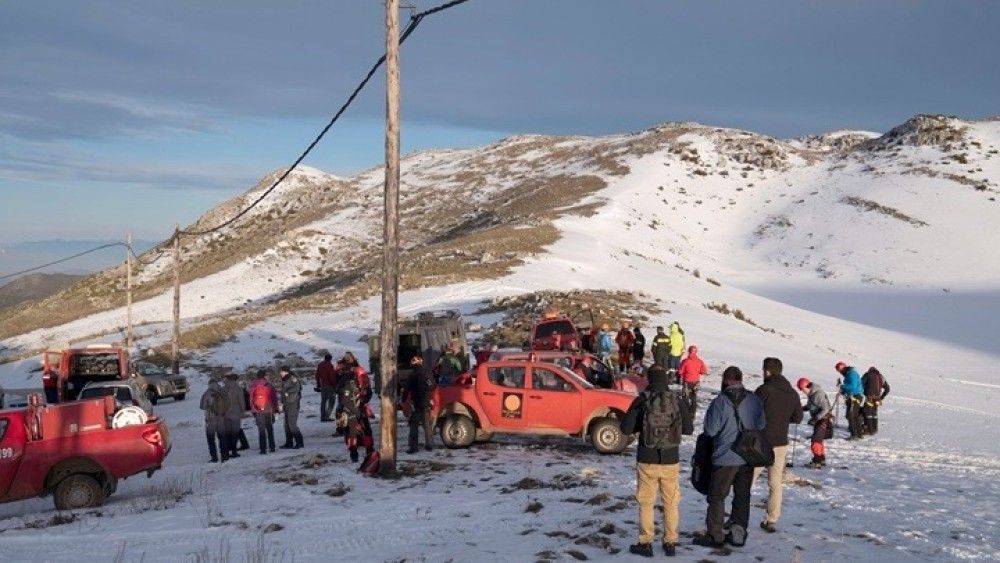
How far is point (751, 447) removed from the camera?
7.96 m

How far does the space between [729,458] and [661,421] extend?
31.9 inches

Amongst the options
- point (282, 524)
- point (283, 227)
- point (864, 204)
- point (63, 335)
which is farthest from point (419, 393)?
point (283, 227)

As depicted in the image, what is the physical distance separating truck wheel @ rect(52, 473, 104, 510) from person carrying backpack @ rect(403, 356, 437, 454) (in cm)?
524

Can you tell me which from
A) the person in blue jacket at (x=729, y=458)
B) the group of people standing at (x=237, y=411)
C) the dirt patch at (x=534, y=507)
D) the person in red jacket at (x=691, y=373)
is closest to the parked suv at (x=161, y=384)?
the group of people standing at (x=237, y=411)

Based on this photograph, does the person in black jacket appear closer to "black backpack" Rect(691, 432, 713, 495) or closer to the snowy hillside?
the snowy hillside

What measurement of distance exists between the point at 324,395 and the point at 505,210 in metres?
61.4

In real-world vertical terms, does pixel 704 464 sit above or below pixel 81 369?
below

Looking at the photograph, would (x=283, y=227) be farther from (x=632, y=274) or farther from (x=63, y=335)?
(x=632, y=274)

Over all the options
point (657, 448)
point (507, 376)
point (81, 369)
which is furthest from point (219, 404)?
point (81, 369)

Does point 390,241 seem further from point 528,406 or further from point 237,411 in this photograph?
point 237,411

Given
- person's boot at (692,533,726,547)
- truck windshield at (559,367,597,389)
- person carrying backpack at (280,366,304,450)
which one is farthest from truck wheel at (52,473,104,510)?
person's boot at (692,533,726,547)

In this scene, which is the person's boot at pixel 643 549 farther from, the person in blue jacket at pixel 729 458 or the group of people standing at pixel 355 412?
the group of people standing at pixel 355 412

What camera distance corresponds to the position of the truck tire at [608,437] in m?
14.4

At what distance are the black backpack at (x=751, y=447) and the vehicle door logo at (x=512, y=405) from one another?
733cm
